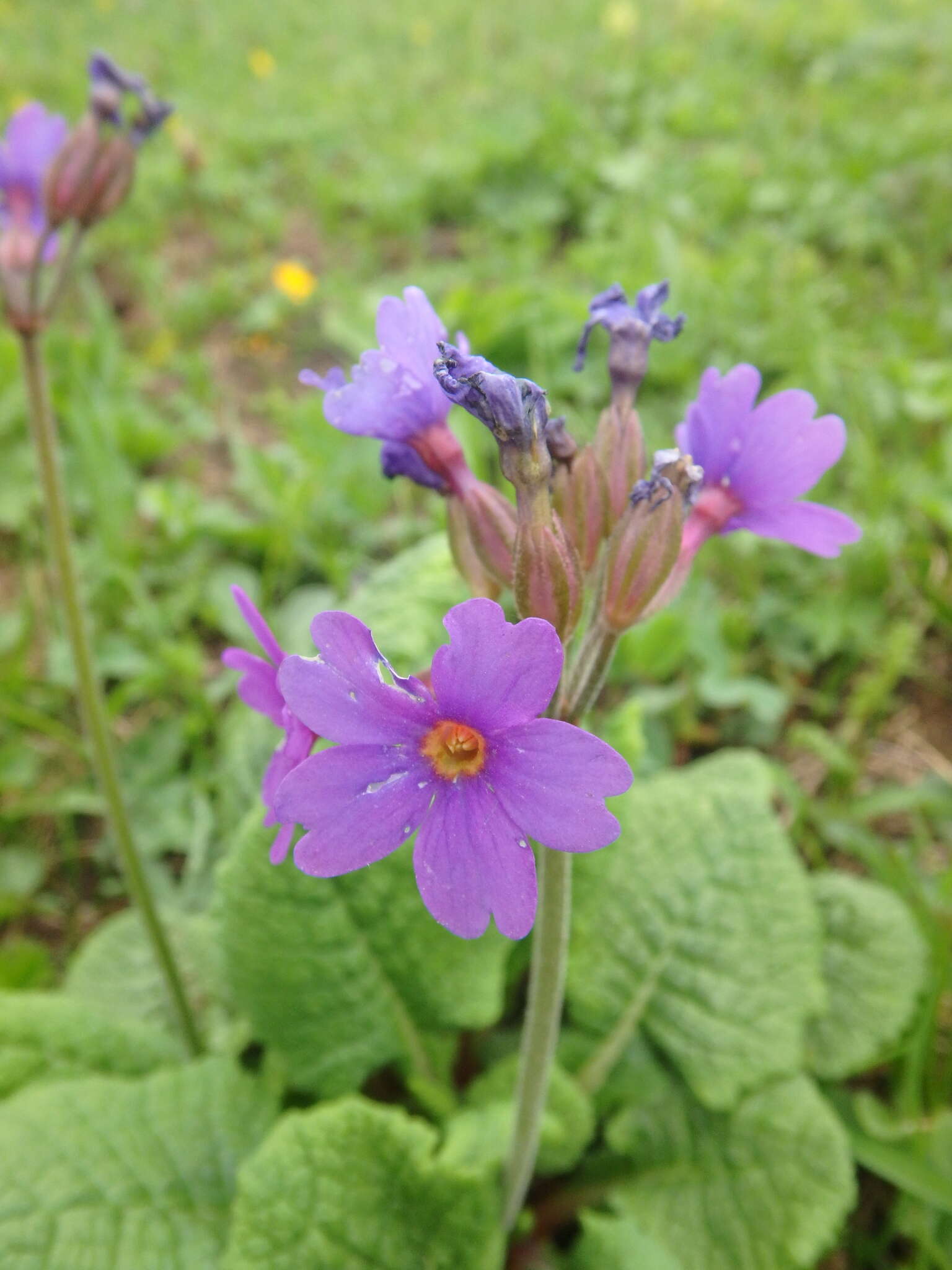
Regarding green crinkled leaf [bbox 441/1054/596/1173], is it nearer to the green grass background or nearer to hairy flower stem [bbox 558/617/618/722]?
the green grass background

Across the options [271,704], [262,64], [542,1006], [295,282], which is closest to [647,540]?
[271,704]

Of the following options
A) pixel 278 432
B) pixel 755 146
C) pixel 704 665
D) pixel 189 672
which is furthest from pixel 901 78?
pixel 189 672

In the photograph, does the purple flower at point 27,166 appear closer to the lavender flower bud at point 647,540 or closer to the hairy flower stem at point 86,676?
the hairy flower stem at point 86,676

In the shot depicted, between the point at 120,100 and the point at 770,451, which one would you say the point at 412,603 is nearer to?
the point at 770,451

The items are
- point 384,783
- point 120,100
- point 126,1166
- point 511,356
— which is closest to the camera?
point 384,783

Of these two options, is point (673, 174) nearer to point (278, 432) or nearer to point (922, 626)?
point (278, 432)

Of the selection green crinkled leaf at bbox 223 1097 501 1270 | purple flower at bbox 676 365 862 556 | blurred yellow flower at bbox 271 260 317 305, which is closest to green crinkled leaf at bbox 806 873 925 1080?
green crinkled leaf at bbox 223 1097 501 1270
